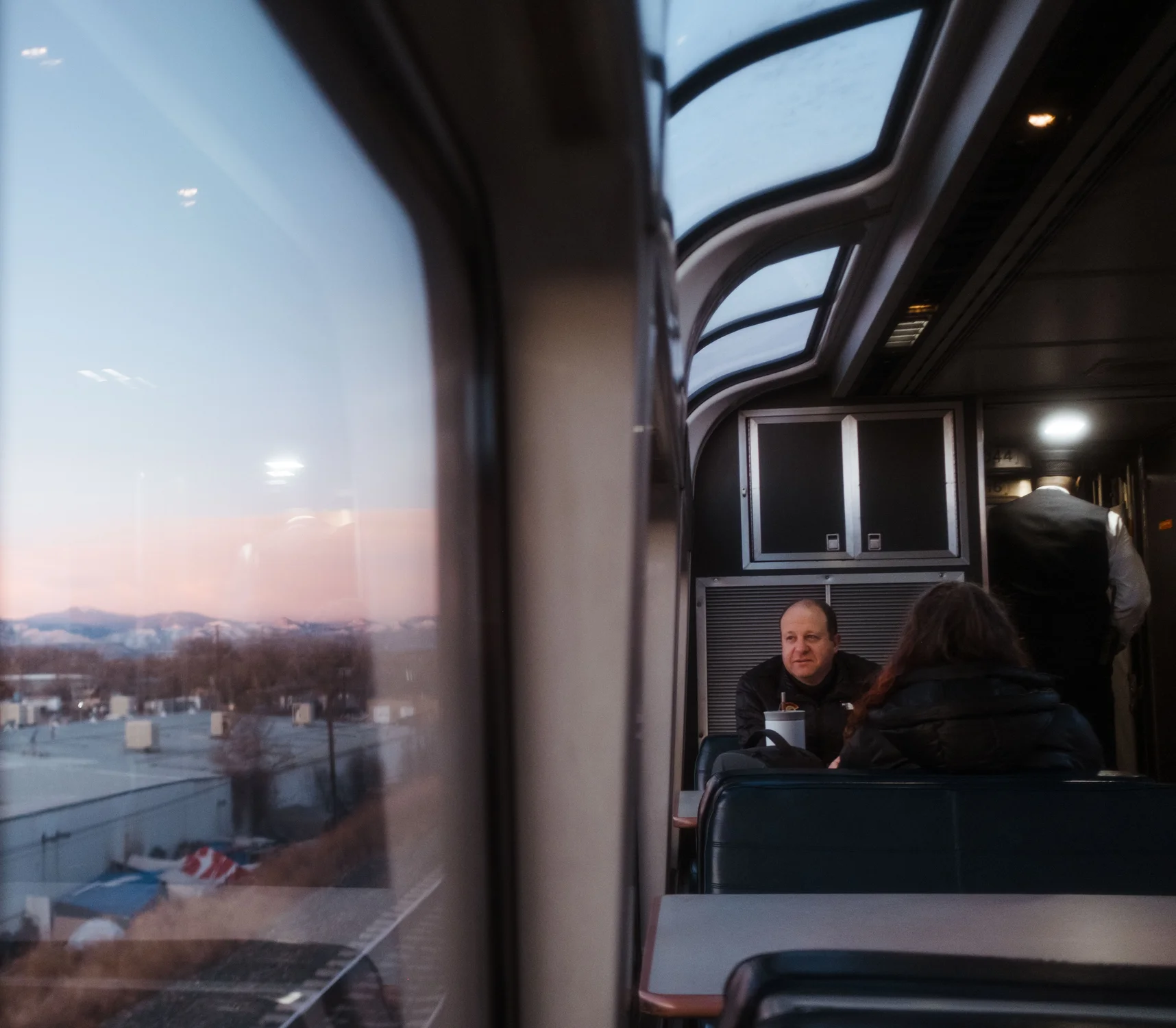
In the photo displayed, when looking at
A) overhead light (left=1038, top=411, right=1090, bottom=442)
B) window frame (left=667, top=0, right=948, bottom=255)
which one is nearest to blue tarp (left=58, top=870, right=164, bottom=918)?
window frame (left=667, top=0, right=948, bottom=255)

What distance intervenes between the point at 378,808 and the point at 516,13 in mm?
924

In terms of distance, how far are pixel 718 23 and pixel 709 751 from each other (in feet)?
9.03

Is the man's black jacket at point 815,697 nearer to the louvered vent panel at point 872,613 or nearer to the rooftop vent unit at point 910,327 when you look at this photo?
the rooftop vent unit at point 910,327

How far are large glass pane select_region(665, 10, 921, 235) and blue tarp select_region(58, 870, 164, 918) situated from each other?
6.42 ft

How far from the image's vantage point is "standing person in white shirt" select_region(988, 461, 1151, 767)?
22.3ft

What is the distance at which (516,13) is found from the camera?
1113mm

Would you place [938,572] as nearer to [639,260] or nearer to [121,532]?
[639,260]

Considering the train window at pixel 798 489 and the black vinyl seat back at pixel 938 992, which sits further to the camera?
the train window at pixel 798 489

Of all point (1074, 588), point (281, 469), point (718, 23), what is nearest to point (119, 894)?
point (281, 469)

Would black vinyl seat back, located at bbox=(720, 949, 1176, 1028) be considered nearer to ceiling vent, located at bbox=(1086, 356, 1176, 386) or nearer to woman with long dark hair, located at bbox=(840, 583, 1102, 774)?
woman with long dark hair, located at bbox=(840, 583, 1102, 774)

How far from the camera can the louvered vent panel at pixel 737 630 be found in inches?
244

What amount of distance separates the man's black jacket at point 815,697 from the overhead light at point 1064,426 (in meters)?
2.88

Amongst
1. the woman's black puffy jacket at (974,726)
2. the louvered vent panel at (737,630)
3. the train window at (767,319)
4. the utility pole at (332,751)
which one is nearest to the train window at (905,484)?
the louvered vent panel at (737,630)

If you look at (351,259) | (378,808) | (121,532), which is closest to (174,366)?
(121,532)
